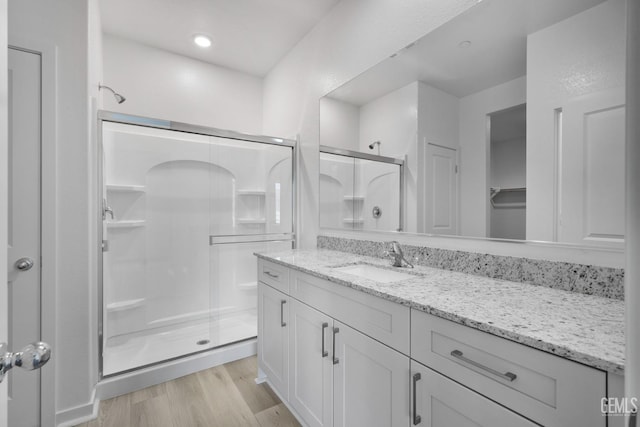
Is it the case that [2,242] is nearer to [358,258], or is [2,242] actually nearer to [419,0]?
[358,258]

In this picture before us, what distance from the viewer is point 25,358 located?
52cm

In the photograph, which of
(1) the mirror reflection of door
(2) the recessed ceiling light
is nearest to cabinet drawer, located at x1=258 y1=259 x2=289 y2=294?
(1) the mirror reflection of door

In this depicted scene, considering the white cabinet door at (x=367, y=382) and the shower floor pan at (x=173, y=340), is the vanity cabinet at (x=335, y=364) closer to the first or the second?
the white cabinet door at (x=367, y=382)

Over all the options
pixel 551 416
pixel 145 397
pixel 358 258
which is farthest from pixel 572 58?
pixel 145 397

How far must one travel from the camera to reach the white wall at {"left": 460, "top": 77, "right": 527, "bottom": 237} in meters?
1.28

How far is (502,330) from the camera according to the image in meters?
0.67

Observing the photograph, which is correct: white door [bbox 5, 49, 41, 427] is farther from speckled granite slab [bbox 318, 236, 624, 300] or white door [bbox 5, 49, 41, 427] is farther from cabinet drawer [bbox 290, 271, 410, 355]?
speckled granite slab [bbox 318, 236, 624, 300]

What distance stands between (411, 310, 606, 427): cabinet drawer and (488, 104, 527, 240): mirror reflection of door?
2.09 feet

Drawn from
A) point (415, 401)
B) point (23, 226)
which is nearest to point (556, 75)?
point (415, 401)

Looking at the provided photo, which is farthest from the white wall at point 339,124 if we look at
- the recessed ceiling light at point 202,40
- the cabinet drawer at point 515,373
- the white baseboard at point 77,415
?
the white baseboard at point 77,415

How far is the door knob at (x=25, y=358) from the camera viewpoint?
20.1 inches

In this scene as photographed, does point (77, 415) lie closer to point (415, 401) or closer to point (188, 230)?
point (188, 230)

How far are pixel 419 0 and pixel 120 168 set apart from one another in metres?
2.35

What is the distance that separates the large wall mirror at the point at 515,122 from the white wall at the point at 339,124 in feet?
0.91
